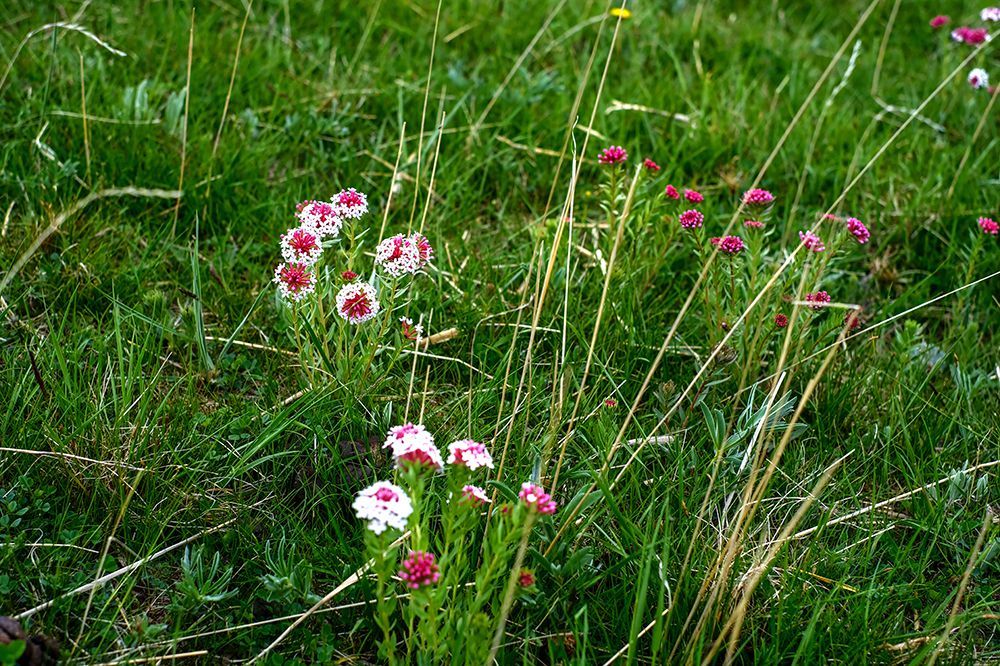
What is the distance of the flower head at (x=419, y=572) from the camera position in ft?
4.88

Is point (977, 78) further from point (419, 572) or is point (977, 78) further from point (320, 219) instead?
point (419, 572)

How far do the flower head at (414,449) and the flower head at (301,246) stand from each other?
0.52 m

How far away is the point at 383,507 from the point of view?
1.47 m

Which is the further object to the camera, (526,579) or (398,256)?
(398,256)

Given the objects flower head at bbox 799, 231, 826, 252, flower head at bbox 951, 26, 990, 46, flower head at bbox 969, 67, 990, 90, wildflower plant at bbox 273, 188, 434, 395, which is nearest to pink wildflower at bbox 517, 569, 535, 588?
wildflower plant at bbox 273, 188, 434, 395

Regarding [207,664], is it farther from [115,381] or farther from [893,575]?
[893,575]

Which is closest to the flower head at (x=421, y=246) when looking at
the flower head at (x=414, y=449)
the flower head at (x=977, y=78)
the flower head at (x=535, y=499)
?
the flower head at (x=414, y=449)

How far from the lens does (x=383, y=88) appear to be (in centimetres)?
343

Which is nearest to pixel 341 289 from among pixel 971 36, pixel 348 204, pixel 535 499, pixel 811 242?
pixel 348 204

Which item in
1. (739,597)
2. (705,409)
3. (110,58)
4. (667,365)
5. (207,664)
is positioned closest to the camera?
(207,664)

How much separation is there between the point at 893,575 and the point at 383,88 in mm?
2378

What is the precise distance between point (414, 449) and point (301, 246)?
2.00ft

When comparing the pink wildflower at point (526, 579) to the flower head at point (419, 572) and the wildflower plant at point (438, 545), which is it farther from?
the flower head at point (419, 572)

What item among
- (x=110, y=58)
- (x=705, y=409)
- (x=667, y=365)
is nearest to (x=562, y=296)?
(x=667, y=365)
